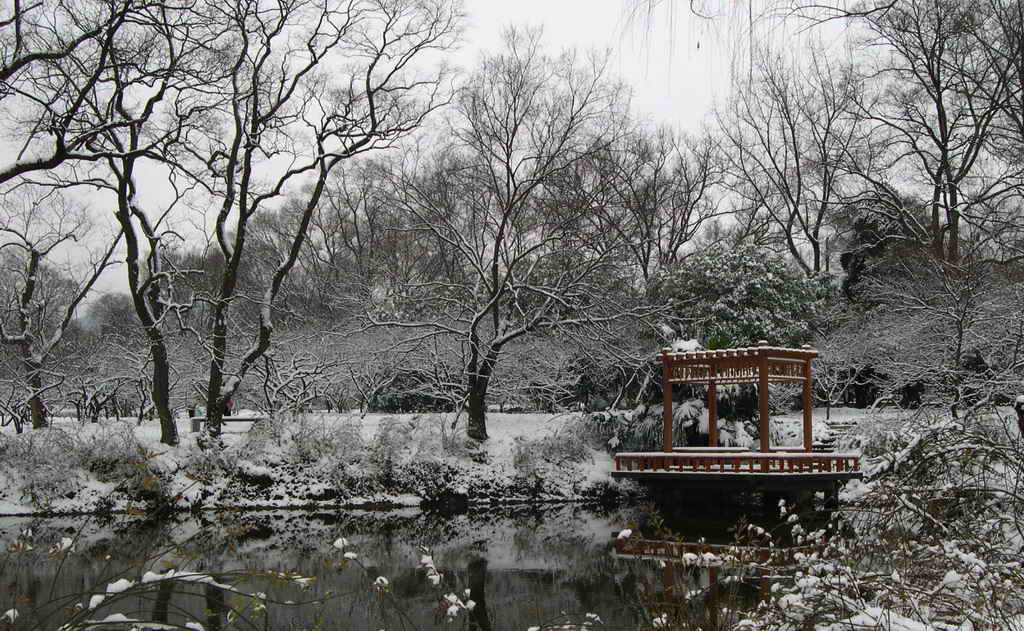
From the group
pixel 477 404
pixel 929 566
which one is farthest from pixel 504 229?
pixel 929 566

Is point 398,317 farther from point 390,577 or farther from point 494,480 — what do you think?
point 390,577

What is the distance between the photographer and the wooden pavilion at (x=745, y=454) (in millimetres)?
14945

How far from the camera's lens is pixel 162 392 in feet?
58.4

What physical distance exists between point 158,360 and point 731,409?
1121 centimetres

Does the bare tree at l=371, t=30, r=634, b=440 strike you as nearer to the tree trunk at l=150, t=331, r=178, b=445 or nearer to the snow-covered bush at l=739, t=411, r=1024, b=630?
the tree trunk at l=150, t=331, r=178, b=445

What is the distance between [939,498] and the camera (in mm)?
4797

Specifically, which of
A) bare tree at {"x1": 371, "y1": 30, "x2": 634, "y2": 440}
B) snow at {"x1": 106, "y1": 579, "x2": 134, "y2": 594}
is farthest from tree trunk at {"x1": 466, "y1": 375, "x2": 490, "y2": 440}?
snow at {"x1": 106, "y1": 579, "x2": 134, "y2": 594}

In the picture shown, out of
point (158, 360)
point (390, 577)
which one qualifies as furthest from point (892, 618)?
point (158, 360)

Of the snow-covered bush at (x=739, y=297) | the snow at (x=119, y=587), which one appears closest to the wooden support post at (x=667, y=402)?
the snow-covered bush at (x=739, y=297)

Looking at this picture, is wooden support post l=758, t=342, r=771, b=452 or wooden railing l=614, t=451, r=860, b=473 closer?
wooden railing l=614, t=451, r=860, b=473

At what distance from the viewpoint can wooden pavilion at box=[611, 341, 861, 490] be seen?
14.9m

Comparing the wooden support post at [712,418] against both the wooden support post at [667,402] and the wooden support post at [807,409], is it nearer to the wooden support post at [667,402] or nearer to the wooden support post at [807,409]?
the wooden support post at [667,402]

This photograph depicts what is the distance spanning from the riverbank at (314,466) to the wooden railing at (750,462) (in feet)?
9.41

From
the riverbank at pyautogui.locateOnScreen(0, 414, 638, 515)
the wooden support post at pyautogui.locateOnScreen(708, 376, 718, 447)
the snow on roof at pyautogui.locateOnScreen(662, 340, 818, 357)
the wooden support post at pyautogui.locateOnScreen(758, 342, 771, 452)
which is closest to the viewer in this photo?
the wooden support post at pyautogui.locateOnScreen(758, 342, 771, 452)
